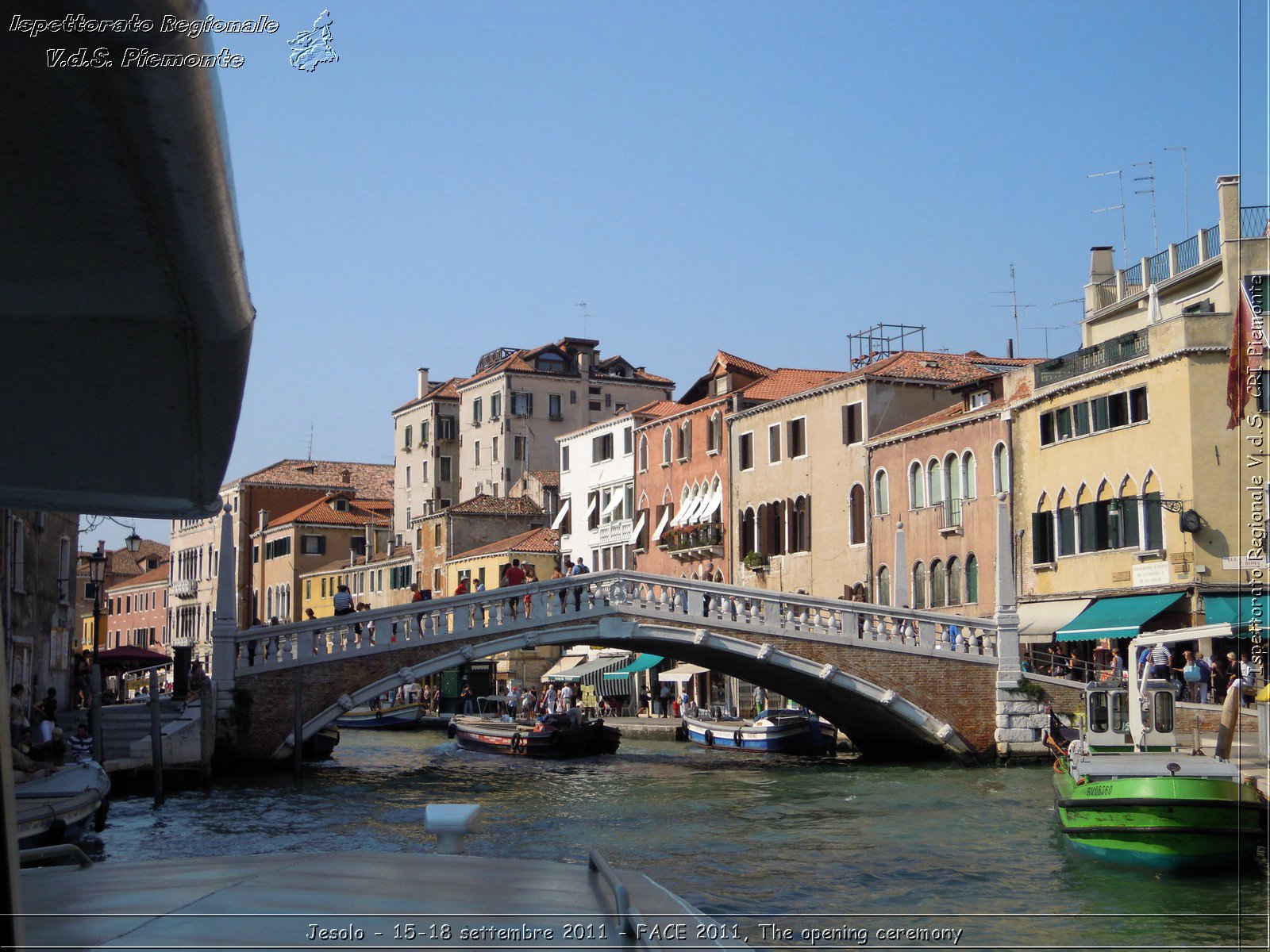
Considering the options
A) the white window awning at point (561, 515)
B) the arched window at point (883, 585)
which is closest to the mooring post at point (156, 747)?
the arched window at point (883, 585)

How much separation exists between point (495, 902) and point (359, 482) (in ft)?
181

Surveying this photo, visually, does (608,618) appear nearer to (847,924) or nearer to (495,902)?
(847,924)

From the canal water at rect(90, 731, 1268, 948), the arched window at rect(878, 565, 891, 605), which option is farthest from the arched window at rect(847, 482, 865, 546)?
the canal water at rect(90, 731, 1268, 948)

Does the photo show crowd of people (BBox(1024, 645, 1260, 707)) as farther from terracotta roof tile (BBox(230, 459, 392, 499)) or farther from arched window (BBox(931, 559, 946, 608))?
terracotta roof tile (BBox(230, 459, 392, 499))

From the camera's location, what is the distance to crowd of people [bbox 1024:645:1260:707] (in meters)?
15.2

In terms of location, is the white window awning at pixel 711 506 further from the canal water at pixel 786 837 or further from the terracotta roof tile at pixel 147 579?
the terracotta roof tile at pixel 147 579

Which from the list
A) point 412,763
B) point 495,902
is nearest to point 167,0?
point 495,902

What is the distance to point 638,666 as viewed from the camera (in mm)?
33781

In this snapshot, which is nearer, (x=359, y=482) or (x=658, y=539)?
(x=658, y=539)

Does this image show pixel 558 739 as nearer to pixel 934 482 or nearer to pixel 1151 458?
pixel 934 482

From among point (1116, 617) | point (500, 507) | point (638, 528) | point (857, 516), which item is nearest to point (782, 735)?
point (857, 516)

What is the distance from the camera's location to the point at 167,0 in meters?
1.31

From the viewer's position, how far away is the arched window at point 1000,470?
75.2 feet

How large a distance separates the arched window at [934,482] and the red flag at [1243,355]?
688cm
